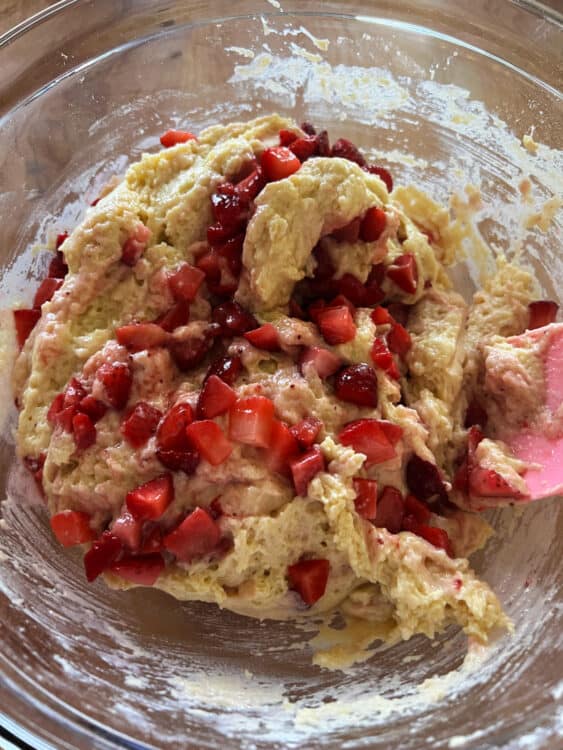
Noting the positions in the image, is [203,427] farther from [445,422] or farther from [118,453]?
[445,422]

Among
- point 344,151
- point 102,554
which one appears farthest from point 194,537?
point 344,151

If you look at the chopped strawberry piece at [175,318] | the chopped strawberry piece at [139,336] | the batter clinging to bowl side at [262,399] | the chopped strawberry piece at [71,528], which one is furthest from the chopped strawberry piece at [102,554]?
the chopped strawberry piece at [175,318]

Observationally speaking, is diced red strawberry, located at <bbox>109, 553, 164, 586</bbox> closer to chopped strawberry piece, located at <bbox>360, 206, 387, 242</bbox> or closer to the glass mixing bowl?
the glass mixing bowl

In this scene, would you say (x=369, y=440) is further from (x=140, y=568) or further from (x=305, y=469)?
(x=140, y=568)

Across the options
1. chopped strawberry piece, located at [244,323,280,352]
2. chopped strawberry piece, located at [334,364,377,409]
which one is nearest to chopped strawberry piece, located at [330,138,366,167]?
chopped strawberry piece, located at [244,323,280,352]

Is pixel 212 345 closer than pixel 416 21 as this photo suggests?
Yes

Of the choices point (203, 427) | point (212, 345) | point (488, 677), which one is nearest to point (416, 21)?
point (212, 345)
